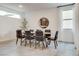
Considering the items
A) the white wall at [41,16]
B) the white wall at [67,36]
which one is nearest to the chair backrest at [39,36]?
the white wall at [41,16]

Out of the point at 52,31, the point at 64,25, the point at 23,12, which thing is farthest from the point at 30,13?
the point at 64,25

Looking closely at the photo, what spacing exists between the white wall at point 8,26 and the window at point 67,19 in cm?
204

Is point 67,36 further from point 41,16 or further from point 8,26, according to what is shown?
point 8,26

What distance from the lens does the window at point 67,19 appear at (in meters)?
4.56

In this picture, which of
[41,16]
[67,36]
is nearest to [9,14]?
[41,16]

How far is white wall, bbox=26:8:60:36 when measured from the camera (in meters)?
4.03

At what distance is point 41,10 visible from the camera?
388cm

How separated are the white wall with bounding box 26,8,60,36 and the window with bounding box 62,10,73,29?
0.39m

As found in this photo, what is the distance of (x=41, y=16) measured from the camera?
4137 millimetres

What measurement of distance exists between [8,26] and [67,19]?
2.51m

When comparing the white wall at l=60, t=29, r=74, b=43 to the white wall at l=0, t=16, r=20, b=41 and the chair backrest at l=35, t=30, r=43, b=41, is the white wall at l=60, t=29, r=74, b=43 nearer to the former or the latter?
the chair backrest at l=35, t=30, r=43, b=41

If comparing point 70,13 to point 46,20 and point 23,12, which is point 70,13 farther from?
point 23,12

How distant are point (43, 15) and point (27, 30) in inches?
33.4

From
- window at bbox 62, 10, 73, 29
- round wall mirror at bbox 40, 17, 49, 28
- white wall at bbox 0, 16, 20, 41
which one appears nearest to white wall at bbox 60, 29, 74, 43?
window at bbox 62, 10, 73, 29
